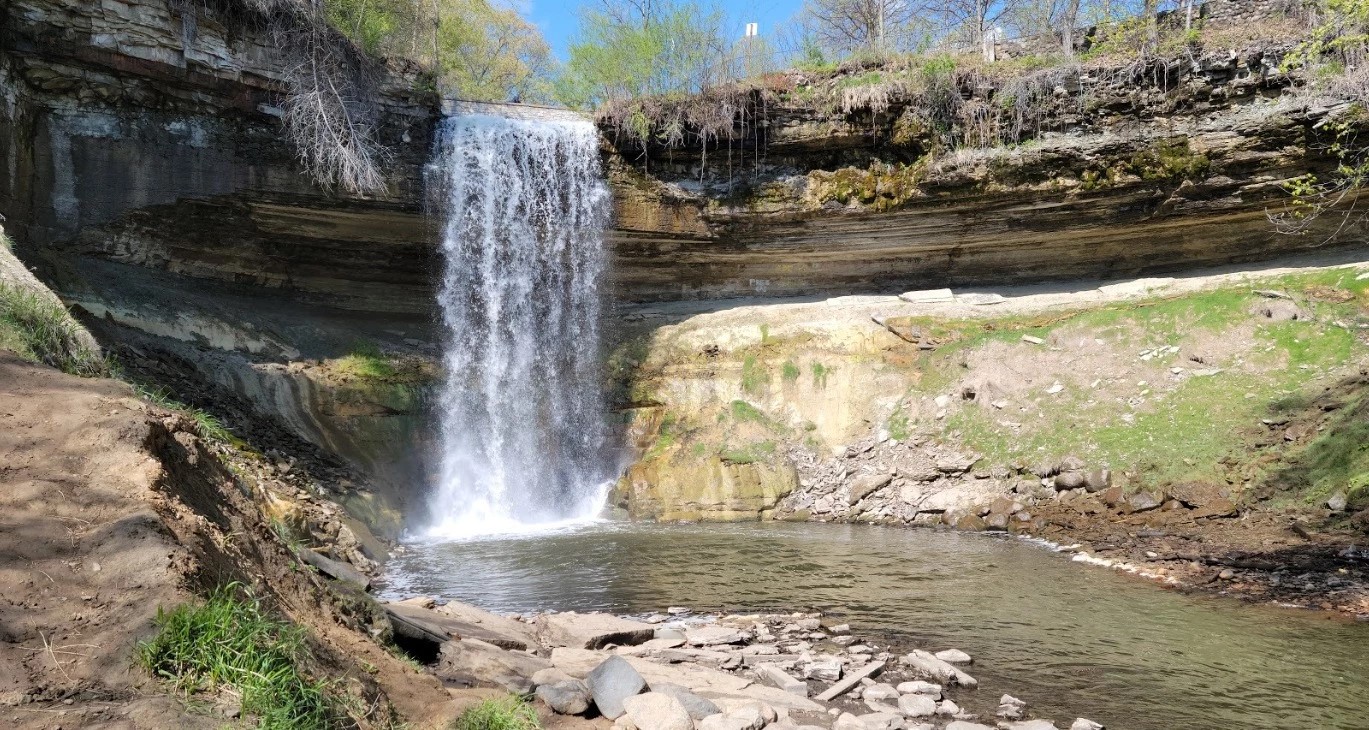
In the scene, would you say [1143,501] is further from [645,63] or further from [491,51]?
[491,51]

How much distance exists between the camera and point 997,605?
8.09 m

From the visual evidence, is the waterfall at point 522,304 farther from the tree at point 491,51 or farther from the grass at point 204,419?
the tree at point 491,51

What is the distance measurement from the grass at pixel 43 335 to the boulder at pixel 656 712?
13.6ft

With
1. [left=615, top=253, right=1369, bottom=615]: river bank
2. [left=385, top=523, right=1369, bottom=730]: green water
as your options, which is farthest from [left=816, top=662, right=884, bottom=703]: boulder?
[left=615, top=253, right=1369, bottom=615]: river bank

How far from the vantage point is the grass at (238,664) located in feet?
9.56

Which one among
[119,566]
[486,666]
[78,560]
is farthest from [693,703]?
[78,560]

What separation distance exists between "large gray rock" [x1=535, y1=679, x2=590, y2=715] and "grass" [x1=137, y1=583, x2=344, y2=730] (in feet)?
5.21

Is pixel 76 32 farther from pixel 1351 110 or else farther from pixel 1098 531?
pixel 1351 110

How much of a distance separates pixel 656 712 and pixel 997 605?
4.86 m

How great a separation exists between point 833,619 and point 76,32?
46.8ft

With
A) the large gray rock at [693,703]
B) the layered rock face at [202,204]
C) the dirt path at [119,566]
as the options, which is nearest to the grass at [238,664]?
the dirt path at [119,566]

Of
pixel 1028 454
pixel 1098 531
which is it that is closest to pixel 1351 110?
pixel 1028 454

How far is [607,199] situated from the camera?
713 inches

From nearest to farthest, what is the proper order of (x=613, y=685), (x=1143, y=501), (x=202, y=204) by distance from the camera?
(x=613, y=685)
(x=1143, y=501)
(x=202, y=204)
